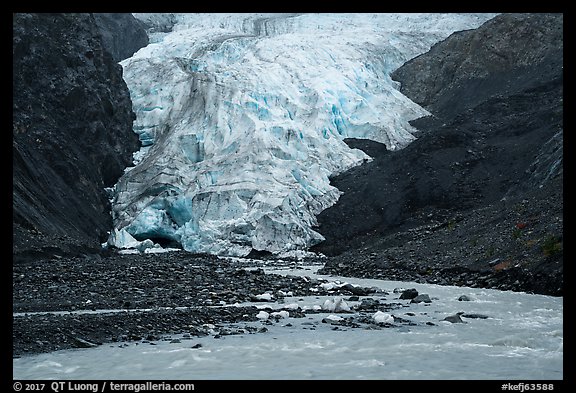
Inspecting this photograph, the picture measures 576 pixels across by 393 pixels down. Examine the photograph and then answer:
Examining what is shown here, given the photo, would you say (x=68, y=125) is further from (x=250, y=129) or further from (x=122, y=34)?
(x=122, y=34)

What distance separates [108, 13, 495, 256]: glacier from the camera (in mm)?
37219

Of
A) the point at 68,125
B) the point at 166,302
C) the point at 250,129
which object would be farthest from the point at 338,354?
the point at 68,125

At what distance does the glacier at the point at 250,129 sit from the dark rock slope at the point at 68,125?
5.60 ft

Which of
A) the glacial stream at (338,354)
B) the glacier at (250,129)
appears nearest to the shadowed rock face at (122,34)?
the glacier at (250,129)

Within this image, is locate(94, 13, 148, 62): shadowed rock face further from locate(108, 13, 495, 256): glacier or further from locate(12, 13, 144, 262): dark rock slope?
locate(12, 13, 144, 262): dark rock slope

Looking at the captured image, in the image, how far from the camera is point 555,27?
172 feet

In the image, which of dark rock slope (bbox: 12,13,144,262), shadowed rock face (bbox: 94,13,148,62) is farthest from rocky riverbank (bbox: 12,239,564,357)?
shadowed rock face (bbox: 94,13,148,62)

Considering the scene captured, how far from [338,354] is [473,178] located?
1202 inches

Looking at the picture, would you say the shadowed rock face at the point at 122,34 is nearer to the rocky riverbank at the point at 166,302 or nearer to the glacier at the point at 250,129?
the glacier at the point at 250,129

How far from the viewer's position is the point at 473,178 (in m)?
38.7

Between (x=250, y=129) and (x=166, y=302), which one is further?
(x=250, y=129)

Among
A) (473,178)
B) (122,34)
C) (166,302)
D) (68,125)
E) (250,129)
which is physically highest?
(122,34)

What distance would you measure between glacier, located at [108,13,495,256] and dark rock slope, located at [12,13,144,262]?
1.71 m
